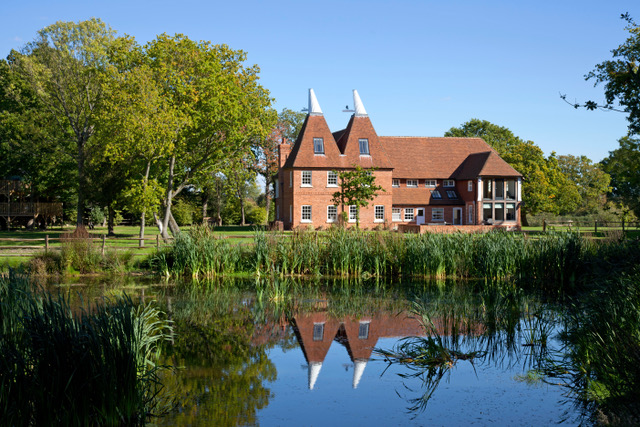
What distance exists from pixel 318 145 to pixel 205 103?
17.9 m

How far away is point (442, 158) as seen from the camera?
53812 millimetres

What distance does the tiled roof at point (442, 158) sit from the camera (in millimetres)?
50969

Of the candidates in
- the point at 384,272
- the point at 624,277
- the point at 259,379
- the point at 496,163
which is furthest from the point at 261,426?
the point at 496,163

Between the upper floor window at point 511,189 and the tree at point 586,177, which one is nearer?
the upper floor window at point 511,189

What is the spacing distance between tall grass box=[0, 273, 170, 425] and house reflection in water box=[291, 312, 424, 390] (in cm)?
318

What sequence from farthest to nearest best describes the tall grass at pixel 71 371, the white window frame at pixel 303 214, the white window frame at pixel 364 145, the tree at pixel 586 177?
the tree at pixel 586 177 → the white window frame at pixel 364 145 → the white window frame at pixel 303 214 → the tall grass at pixel 71 371

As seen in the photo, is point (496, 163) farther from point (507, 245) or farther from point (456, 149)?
point (507, 245)

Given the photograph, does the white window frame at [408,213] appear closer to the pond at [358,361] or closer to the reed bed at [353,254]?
the reed bed at [353,254]

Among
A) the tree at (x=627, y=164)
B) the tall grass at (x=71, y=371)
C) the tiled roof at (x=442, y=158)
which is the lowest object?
the tall grass at (x=71, y=371)

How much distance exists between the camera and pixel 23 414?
6547 mm

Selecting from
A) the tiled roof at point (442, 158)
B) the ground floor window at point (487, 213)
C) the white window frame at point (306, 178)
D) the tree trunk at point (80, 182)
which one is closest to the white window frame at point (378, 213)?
the tiled roof at point (442, 158)

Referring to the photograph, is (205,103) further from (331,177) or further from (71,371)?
(71,371)

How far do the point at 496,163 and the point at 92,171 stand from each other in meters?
31.8

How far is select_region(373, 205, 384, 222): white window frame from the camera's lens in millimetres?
47969
